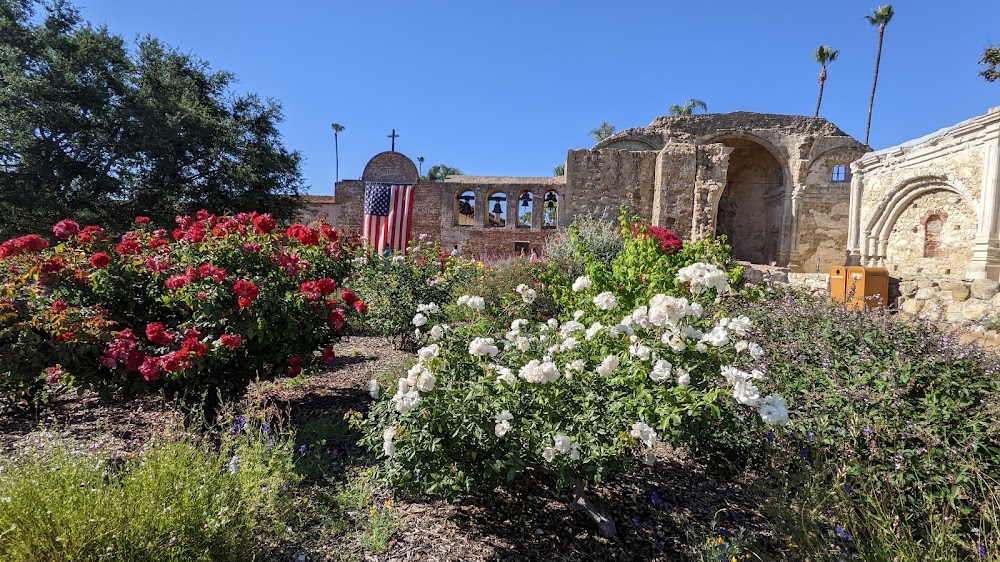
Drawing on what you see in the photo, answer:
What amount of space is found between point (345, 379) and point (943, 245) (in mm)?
13800

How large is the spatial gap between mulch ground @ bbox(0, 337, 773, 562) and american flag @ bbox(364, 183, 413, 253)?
10956 millimetres

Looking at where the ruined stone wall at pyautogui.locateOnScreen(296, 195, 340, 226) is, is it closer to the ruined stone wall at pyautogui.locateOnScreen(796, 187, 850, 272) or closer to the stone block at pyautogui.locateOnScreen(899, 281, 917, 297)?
the stone block at pyautogui.locateOnScreen(899, 281, 917, 297)

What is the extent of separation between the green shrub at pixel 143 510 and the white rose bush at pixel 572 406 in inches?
23.1

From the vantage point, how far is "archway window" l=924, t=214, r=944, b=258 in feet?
36.0

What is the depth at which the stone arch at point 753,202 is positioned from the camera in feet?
62.0

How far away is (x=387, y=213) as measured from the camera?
45.8 ft

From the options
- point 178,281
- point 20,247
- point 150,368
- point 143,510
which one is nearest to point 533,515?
point 143,510

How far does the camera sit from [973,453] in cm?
191

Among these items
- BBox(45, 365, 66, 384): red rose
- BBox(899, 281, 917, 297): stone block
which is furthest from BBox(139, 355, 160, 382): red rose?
BBox(899, 281, 917, 297): stone block

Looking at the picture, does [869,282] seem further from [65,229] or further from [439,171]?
[439,171]

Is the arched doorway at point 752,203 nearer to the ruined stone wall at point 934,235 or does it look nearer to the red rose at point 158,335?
the ruined stone wall at point 934,235

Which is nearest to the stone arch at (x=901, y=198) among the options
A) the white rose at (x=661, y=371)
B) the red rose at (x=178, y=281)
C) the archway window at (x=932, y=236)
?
the archway window at (x=932, y=236)

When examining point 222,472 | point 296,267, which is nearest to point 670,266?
point 296,267

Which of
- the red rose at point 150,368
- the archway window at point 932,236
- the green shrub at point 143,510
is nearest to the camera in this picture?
the green shrub at point 143,510
